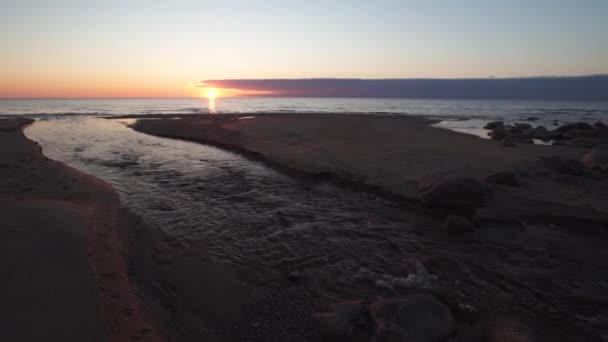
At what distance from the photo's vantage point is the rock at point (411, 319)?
4.29m

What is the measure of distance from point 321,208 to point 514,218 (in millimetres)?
5029

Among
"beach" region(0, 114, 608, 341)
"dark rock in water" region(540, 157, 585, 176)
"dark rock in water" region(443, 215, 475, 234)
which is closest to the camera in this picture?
"beach" region(0, 114, 608, 341)

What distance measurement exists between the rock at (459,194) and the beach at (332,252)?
0.21ft

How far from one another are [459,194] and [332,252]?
4638mm

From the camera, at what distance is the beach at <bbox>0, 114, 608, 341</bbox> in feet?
15.5

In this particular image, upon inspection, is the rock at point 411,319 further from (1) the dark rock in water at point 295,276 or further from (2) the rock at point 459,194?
(2) the rock at point 459,194

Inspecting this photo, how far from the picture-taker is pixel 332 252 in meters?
7.09

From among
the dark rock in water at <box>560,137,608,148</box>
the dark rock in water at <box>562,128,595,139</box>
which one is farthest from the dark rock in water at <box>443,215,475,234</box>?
the dark rock in water at <box>562,128,595,139</box>

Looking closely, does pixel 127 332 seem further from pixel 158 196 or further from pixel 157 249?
pixel 158 196

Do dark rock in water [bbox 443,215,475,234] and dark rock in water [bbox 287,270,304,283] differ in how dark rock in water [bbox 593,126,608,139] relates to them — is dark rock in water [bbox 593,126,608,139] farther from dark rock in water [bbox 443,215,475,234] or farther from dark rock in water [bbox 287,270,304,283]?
dark rock in water [bbox 287,270,304,283]

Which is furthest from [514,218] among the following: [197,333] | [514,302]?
[197,333]

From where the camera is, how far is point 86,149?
20.5m

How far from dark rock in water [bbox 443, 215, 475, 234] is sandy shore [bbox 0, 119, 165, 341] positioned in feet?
21.5

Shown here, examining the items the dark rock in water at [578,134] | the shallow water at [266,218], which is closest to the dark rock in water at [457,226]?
the shallow water at [266,218]
